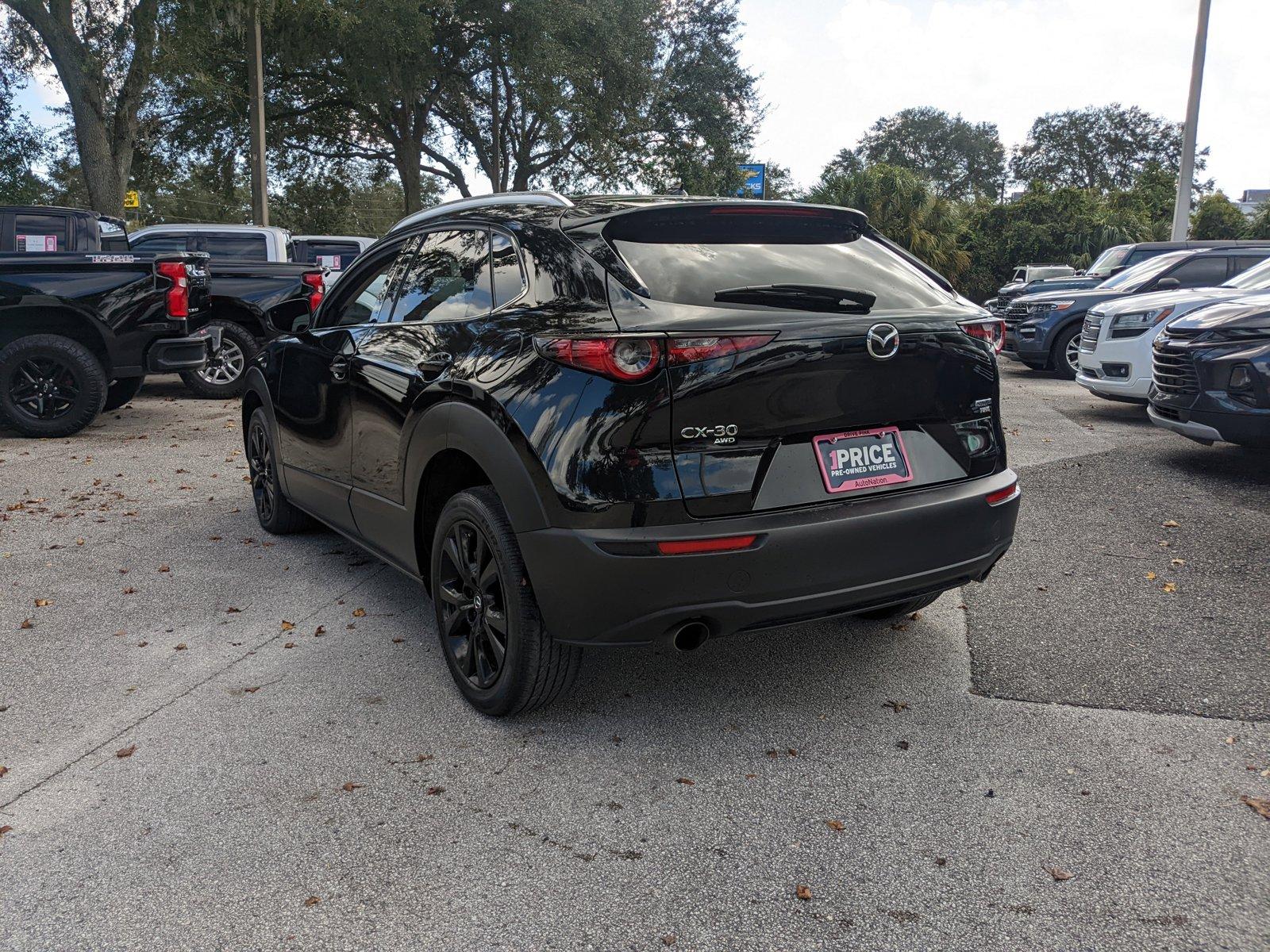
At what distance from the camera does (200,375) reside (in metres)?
12.2

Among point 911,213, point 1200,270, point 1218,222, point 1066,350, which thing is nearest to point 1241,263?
point 1200,270

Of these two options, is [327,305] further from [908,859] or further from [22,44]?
[22,44]

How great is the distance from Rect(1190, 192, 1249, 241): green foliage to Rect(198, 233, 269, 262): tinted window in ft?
144

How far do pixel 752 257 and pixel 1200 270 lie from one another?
1294cm

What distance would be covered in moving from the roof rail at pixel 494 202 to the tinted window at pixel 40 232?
27.1ft

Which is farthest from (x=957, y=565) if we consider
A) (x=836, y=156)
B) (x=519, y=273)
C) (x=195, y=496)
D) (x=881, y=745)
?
(x=836, y=156)

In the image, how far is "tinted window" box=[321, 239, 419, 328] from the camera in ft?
15.0

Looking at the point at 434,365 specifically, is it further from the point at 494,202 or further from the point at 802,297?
the point at 802,297

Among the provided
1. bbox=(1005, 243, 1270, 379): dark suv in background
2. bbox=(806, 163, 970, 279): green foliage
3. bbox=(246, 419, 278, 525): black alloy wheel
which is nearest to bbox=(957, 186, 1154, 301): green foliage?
bbox=(806, 163, 970, 279): green foliage

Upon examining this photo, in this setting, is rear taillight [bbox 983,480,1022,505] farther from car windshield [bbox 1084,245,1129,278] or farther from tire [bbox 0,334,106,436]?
car windshield [bbox 1084,245,1129,278]

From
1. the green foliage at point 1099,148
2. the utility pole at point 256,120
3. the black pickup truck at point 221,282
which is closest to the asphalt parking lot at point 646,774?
the black pickup truck at point 221,282

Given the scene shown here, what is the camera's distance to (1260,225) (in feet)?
151

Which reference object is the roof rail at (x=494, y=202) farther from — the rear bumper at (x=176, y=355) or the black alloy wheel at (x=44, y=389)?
the black alloy wheel at (x=44, y=389)

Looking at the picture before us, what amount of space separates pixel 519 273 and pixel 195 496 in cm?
458
